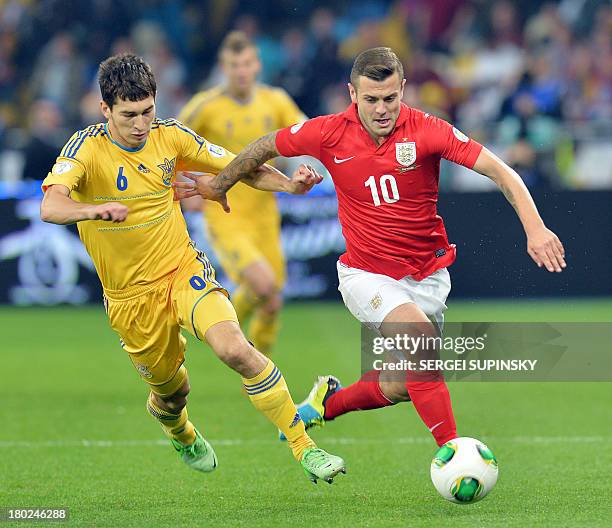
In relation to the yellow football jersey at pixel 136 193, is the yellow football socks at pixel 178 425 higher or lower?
lower

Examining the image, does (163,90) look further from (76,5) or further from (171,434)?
(171,434)

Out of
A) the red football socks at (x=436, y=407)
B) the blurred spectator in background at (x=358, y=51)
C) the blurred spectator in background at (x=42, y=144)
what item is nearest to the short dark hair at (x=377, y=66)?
the red football socks at (x=436, y=407)

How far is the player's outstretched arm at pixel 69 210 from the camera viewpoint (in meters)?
5.84

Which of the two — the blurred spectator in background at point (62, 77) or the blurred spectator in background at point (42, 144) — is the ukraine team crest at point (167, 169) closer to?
the blurred spectator in background at point (42, 144)

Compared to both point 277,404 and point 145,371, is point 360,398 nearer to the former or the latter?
point 277,404

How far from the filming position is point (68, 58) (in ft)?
59.2

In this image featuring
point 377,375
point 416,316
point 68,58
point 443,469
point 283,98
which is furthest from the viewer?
point 68,58

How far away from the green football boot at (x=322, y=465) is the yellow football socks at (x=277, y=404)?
0.15 meters

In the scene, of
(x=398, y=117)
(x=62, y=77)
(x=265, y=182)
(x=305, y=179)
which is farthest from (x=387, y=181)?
(x=62, y=77)

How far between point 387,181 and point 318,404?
1.66 metres

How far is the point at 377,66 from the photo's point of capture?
6336 millimetres

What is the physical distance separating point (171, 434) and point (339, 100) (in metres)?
10.2

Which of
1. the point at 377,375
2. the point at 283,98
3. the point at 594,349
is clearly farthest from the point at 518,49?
the point at 377,375

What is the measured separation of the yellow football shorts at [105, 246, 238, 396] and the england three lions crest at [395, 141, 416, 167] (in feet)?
3.98
